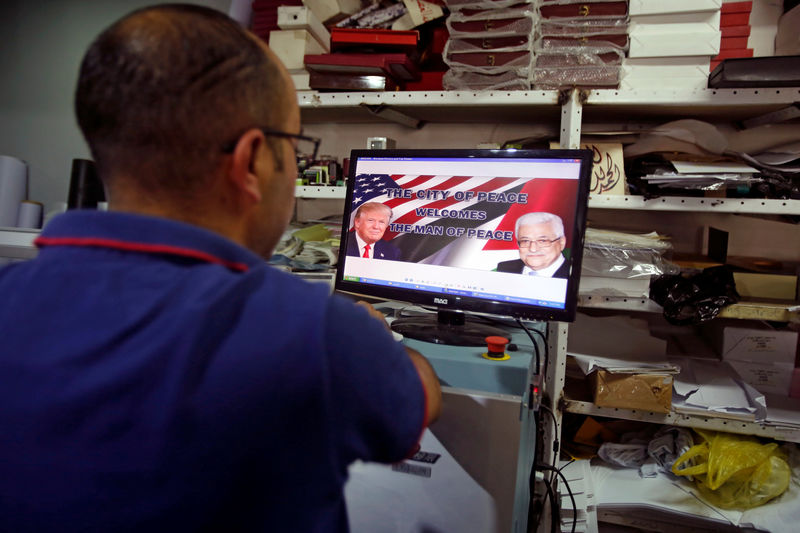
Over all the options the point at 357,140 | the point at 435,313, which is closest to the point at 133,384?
the point at 435,313

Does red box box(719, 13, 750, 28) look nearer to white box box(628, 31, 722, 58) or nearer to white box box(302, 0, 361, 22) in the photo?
white box box(628, 31, 722, 58)

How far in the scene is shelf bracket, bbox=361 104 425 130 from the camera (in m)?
1.52

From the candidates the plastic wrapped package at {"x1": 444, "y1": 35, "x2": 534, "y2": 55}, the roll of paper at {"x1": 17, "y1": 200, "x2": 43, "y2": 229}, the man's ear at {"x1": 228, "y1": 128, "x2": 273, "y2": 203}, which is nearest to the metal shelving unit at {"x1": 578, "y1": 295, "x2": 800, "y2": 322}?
the plastic wrapped package at {"x1": 444, "y1": 35, "x2": 534, "y2": 55}

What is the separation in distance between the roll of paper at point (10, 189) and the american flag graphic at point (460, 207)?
5.69 ft

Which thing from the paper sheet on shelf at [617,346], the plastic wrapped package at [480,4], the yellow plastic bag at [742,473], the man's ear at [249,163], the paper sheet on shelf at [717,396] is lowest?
the yellow plastic bag at [742,473]

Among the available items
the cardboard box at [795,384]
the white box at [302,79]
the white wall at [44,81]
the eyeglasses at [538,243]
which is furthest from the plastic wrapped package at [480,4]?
the white wall at [44,81]

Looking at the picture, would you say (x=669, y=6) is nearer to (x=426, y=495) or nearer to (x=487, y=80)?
(x=487, y=80)

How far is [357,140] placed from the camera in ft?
6.16

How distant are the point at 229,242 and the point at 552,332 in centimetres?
111

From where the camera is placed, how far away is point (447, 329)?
103cm

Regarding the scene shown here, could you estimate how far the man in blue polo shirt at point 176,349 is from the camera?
0.36m

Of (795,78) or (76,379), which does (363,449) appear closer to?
(76,379)

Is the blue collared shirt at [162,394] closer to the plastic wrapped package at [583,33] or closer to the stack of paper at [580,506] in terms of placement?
Result: the stack of paper at [580,506]

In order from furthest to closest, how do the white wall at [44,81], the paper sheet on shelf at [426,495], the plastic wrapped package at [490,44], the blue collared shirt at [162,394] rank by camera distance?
the white wall at [44,81] → the plastic wrapped package at [490,44] → the paper sheet on shelf at [426,495] → the blue collared shirt at [162,394]
